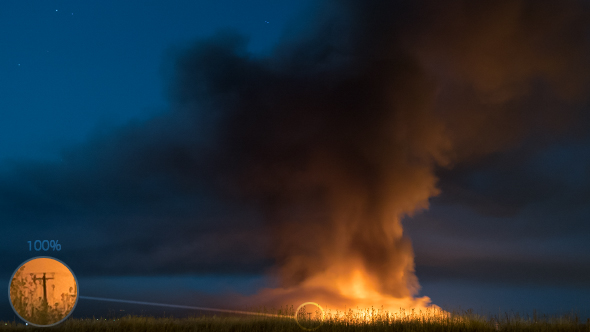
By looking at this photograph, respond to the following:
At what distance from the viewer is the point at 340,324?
2172 centimetres

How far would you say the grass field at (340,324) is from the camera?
20.8 meters

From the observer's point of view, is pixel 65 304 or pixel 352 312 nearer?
pixel 65 304

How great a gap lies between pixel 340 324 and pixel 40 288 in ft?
51.9

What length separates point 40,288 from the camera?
2083cm

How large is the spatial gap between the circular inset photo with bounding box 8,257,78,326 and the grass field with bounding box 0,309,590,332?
4.02ft

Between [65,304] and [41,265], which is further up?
[41,265]

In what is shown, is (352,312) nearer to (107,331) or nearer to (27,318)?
(107,331)

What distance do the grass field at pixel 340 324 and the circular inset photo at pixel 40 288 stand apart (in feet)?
4.02

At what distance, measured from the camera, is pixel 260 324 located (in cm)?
2219

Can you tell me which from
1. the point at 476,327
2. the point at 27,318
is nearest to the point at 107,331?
the point at 27,318

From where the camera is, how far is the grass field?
68.4ft

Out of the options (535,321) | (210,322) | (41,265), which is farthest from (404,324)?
(41,265)

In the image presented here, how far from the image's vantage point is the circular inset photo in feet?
68.3

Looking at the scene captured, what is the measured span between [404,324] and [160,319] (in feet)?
44.0
